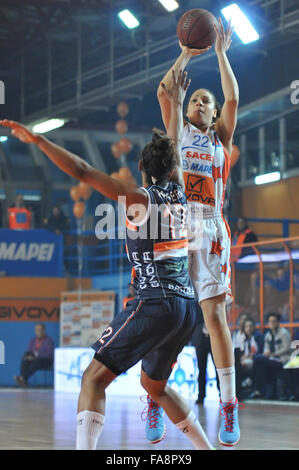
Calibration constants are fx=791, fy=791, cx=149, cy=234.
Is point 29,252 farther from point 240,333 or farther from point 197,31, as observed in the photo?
point 197,31

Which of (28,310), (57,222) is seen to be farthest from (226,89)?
(57,222)

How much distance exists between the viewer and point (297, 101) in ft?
52.5

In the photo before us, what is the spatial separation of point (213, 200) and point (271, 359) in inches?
248

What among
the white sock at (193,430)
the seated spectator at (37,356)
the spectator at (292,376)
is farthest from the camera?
the seated spectator at (37,356)

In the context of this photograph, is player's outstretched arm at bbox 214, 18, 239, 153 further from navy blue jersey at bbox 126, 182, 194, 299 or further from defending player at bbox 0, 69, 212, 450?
navy blue jersey at bbox 126, 182, 194, 299

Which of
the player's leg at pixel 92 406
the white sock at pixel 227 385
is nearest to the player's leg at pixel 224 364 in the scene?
the white sock at pixel 227 385

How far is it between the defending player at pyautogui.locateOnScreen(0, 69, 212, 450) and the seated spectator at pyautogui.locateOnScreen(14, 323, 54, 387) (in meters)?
11.6

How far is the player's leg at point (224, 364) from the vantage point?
4672 mm

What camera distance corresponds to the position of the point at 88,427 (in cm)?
362

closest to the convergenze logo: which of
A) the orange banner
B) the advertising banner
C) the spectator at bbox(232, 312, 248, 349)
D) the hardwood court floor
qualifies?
the orange banner

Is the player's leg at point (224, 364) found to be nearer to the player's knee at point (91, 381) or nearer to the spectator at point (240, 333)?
the player's knee at point (91, 381)

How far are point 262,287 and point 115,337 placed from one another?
26.7 ft

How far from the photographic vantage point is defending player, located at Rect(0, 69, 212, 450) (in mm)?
3686

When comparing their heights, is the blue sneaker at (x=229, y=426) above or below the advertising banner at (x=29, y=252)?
below
